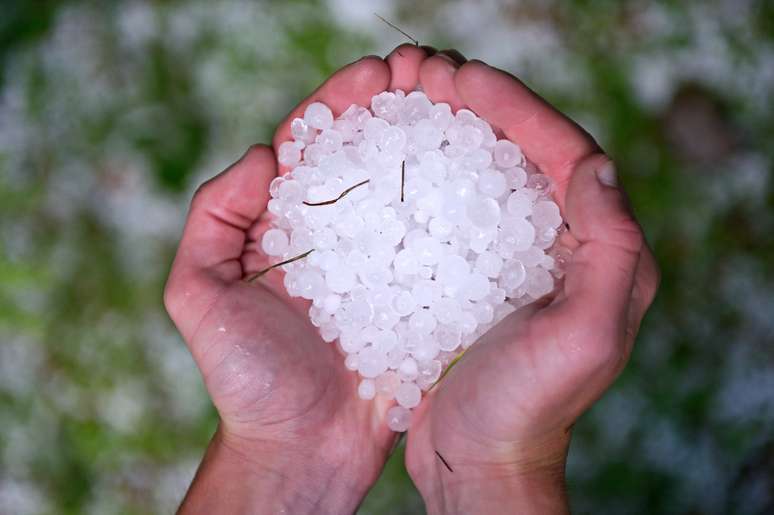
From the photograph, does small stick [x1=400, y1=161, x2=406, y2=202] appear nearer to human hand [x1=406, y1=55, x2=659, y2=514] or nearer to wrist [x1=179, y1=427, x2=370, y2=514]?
human hand [x1=406, y1=55, x2=659, y2=514]

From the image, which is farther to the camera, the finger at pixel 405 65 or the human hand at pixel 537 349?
the finger at pixel 405 65

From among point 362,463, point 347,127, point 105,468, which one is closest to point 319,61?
point 347,127

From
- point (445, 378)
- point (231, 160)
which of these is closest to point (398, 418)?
point (445, 378)

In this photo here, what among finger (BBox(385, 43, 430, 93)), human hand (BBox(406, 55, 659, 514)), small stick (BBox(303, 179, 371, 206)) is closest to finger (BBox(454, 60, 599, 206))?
human hand (BBox(406, 55, 659, 514))

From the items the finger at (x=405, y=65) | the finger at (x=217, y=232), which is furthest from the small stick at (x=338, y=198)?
the finger at (x=405, y=65)

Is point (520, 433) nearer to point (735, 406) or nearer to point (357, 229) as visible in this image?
point (357, 229)

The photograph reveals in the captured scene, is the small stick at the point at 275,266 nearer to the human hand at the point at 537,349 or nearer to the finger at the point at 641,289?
the human hand at the point at 537,349

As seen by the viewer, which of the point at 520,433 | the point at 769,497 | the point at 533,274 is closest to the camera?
the point at 520,433

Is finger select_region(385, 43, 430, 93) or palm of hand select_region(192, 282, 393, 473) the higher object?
finger select_region(385, 43, 430, 93)
